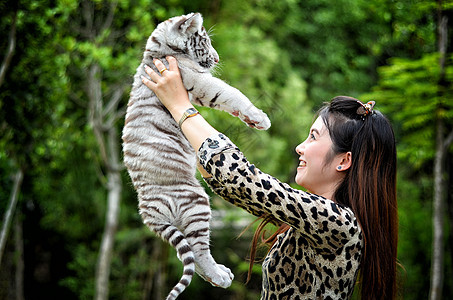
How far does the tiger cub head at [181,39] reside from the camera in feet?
4.48

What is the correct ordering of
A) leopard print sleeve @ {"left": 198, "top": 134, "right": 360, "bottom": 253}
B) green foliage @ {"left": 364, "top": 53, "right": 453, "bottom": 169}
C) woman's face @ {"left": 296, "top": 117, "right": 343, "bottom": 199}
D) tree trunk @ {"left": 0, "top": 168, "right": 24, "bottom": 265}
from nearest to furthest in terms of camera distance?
1. leopard print sleeve @ {"left": 198, "top": 134, "right": 360, "bottom": 253}
2. woman's face @ {"left": 296, "top": 117, "right": 343, "bottom": 199}
3. green foliage @ {"left": 364, "top": 53, "right": 453, "bottom": 169}
4. tree trunk @ {"left": 0, "top": 168, "right": 24, "bottom": 265}

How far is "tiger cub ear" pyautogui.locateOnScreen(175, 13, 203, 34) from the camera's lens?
1.37 m

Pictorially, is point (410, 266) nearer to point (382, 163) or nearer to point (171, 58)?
point (382, 163)

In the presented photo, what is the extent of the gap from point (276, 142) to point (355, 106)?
5.76 metres

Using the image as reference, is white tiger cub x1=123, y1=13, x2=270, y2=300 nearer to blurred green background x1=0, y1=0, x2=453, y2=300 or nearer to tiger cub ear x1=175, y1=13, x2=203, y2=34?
tiger cub ear x1=175, y1=13, x2=203, y2=34

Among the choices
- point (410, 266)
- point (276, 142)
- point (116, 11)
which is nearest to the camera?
point (116, 11)

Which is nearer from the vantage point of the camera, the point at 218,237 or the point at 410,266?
the point at 410,266

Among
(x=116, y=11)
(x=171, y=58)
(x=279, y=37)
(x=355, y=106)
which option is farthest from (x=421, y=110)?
(x=279, y=37)

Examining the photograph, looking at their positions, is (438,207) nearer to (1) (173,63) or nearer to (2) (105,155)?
(1) (173,63)

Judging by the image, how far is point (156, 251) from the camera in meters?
7.30

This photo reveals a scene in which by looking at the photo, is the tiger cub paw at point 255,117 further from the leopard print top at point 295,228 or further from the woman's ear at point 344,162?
the woman's ear at point 344,162

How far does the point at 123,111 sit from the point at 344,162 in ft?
15.4

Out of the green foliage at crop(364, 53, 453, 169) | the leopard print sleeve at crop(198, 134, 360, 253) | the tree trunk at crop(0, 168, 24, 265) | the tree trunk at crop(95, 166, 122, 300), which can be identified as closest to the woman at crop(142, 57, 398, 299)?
the leopard print sleeve at crop(198, 134, 360, 253)

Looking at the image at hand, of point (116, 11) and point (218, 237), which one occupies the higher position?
point (116, 11)
